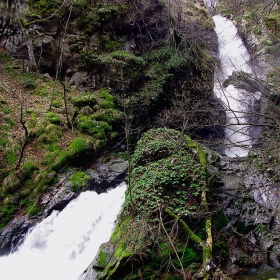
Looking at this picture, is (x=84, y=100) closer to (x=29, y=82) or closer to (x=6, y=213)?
(x=29, y=82)

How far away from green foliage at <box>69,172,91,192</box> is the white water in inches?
10.5

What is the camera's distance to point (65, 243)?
647 centimetres

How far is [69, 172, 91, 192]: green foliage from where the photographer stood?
25.7 ft

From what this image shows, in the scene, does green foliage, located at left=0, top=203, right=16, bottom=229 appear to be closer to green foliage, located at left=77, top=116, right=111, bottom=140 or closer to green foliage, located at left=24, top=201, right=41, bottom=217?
green foliage, located at left=24, top=201, right=41, bottom=217

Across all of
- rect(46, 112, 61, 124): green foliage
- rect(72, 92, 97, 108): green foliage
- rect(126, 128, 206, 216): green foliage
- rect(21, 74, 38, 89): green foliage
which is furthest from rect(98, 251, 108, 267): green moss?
rect(21, 74, 38, 89): green foliage

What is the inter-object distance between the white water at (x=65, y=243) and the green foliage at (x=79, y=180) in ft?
0.87

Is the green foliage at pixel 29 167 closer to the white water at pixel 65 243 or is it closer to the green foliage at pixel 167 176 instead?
the white water at pixel 65 243

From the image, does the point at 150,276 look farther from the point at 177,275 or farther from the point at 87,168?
the point at 87,168

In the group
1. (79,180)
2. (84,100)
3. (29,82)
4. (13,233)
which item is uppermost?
(84,100)

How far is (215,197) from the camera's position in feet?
24.5

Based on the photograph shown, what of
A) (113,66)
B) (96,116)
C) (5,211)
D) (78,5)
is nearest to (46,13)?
(78,5)

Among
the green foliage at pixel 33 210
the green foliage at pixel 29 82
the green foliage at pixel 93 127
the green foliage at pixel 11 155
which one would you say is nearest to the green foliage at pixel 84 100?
the green foliage at pixel 93 127

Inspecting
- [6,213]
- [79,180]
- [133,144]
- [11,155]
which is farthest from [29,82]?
[6,213]

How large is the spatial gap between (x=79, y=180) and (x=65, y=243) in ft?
6.86
